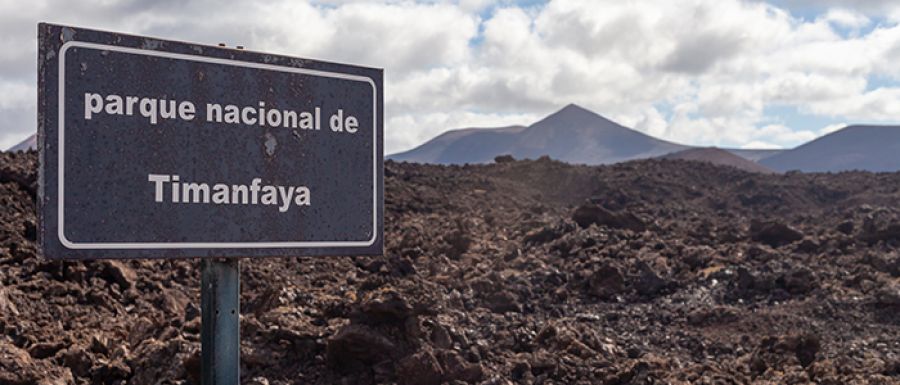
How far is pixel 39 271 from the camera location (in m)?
7.98

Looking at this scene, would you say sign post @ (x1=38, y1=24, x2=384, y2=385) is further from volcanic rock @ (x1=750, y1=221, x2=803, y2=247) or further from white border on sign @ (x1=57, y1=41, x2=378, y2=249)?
volcanic rock @ (x1=750, y1=221, x2=803, y2=247)

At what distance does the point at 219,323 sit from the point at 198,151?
0.46 metres

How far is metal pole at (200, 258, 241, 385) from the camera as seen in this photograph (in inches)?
89.1

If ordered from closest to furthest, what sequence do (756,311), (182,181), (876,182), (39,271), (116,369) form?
1. (182,181)
2. (116,369)
3. (39,271)
4. (756,311)
5. (876,182)

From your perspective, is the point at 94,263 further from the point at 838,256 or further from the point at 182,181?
the point at 838,256

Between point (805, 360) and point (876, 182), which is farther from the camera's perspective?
point (876, 182)

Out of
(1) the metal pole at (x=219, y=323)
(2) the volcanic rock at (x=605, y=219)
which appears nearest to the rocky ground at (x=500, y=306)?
(2) the volcanic rock at (x=605, y=219)

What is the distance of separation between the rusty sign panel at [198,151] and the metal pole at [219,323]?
0.29 ft

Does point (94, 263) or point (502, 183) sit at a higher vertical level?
point (502, 183)

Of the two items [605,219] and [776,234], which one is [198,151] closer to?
[605,219]

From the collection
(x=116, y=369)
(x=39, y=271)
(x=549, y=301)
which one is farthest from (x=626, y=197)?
(x=116, y=369)

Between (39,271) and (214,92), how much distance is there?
6.68m

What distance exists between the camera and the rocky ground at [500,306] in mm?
5664

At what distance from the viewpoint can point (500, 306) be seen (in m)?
9.02
